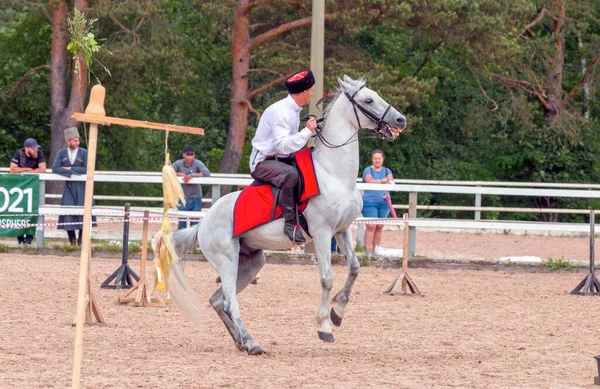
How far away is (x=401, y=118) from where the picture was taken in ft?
32.2

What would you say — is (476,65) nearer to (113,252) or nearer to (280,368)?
(113,252)

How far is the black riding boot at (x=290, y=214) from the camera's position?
958 cm

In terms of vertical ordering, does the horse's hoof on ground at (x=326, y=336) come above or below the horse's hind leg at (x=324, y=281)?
below

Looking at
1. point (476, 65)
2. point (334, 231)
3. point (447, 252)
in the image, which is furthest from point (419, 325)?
point (476, 65)

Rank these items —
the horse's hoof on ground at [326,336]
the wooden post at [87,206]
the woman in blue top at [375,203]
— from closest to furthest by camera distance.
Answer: the wooden post at [87,206] → the horse's hoof on ground at [326,336] → the woman in blue top at [375,203]

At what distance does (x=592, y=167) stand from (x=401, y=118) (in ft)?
82.9

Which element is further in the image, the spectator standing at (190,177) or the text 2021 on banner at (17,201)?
the spectator standing at (190,177)

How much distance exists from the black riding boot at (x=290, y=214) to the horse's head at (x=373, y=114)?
952 mm

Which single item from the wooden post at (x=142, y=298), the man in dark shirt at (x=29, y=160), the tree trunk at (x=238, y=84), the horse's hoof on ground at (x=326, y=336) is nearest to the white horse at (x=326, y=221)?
the horse's hoof on ground at (x=326, y=336)

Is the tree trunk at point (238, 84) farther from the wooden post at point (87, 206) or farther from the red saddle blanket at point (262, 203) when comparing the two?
the wooden post at point (87, 206)

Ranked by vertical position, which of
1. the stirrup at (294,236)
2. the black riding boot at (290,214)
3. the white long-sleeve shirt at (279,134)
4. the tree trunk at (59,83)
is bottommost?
the stirrup at (294,236)

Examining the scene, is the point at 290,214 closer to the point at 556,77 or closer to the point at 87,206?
the point at 87,206

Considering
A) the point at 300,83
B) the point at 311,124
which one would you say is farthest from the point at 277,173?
the point at 300,83

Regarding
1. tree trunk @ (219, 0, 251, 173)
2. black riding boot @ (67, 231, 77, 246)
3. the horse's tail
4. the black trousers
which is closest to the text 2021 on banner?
black riding boot @ (67, 231, 77, 246)
